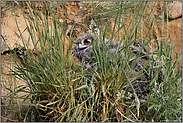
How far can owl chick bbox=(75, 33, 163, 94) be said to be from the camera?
1.09 metres

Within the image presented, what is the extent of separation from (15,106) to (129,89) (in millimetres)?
876

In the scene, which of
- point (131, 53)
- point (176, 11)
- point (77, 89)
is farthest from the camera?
point (176, 11)

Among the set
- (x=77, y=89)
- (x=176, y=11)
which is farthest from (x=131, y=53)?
(x=176, y=11)

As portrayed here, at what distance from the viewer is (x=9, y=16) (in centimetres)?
211

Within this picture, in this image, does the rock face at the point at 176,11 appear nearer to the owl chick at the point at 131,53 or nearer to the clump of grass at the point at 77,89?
the owl chick at the point at 131,53

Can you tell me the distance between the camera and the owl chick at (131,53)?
1.09 metres

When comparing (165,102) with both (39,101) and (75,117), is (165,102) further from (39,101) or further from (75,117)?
(39,101)

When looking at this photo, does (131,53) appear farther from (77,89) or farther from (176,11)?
(176,11)

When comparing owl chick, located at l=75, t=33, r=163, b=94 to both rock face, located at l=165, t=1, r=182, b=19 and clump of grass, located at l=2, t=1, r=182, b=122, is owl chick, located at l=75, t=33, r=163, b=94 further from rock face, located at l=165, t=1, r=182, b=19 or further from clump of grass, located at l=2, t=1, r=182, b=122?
rock face, located at l=165, t=1, r=182, b=19

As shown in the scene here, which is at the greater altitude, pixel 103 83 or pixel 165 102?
pixel 103 83

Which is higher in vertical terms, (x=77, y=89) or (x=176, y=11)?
(x=176, y=11)

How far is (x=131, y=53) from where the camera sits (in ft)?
3.82

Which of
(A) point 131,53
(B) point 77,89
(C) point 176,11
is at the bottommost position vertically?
(B) point 77,89

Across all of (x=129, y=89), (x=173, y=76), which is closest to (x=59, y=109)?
(x=129, y=89)
